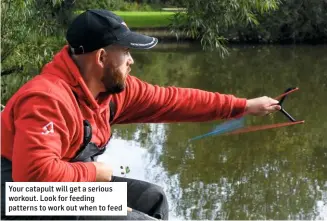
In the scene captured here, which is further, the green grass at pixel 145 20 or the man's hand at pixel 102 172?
the green grass at pixel 145 20

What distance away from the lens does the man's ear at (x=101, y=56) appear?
2.17 metres

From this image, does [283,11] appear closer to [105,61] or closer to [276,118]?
[276,118]

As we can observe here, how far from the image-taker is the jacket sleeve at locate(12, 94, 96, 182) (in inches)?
74.1

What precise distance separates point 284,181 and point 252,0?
218cm

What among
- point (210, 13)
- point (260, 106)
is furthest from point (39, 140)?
point (210, 13)

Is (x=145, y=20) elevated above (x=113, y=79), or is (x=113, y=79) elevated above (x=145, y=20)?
(x=113, y=79)

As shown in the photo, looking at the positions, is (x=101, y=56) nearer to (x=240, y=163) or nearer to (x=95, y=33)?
(x=95, y=33)

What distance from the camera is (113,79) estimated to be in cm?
222

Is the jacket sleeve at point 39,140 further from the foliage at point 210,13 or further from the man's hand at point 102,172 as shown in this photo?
the foliage at point 210,13

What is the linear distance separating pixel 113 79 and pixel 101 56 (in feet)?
0.31

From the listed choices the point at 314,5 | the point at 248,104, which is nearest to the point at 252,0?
the point at 248,104

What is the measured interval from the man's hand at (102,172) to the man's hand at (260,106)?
2.68 ft

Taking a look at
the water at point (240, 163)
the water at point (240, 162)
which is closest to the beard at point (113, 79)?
the water at point (240, 162)

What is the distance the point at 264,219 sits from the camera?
6121 mm
